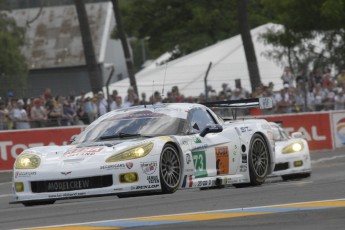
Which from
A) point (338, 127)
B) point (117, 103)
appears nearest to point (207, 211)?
point (117, 103)

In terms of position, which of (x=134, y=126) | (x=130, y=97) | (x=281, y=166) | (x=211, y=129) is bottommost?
(x=281, y=166)

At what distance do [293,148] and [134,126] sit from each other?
12.4 feet

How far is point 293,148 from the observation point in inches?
677

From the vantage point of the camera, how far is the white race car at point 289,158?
55.3ft

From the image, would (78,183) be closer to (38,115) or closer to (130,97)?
(38,115)

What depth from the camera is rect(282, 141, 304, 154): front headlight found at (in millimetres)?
17069

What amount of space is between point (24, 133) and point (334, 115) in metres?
7.44

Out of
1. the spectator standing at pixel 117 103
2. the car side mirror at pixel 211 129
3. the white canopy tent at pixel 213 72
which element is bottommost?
the car side mirror at pixel 211 129

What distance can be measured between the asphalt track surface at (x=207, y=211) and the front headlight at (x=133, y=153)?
0.49 metres

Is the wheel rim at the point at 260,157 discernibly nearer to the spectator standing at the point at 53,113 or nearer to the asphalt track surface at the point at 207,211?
the asphalt track surface at the point at 207,211

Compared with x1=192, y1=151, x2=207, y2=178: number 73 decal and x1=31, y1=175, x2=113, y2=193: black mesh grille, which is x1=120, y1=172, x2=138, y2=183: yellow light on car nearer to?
x1=31, y1=175, x2=113, y2=193: black mesh grille

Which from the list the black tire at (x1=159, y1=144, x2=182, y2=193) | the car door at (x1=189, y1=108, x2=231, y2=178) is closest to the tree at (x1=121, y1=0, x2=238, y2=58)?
the car door at (x1=189, y1=108, x2=231, y2=178)

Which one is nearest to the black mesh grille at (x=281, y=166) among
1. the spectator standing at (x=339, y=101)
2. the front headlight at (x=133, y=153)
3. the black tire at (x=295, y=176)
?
the black tire at (x=295, y=176)

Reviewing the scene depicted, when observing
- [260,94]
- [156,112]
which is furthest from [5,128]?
[156,112]
